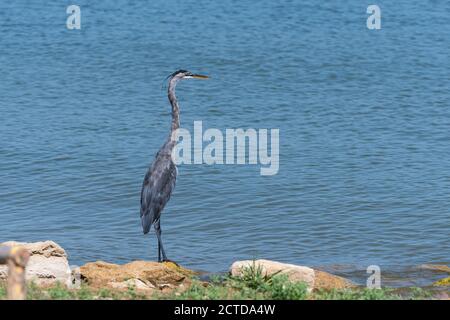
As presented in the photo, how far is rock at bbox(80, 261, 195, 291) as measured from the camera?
396 inches

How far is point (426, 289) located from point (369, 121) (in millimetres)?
7457

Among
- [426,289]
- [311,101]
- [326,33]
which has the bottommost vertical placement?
[426,289]

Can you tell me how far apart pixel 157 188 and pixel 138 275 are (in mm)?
2166

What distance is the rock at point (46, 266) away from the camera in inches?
386

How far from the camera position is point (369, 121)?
18.0m

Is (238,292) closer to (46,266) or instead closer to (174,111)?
(46,266)

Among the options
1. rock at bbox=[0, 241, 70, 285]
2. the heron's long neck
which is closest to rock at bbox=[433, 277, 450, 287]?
the heron's long neck

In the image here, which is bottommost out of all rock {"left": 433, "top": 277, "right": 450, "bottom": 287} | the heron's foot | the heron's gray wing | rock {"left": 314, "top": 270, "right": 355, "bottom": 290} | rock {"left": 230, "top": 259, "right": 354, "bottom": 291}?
rock {"left": 433, "top": 277, "right": 450, "bottom": 287}

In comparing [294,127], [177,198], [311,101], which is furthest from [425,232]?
[311,101]

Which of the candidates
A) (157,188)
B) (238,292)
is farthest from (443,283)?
(157,188)

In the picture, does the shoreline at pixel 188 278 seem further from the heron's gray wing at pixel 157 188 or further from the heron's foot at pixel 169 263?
the heron's gray wing at pixel 157 188

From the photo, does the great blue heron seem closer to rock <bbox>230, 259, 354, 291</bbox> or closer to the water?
the water

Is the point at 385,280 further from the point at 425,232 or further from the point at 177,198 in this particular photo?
the point at 177,198

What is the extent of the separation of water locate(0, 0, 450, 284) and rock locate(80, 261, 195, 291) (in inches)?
65.8
